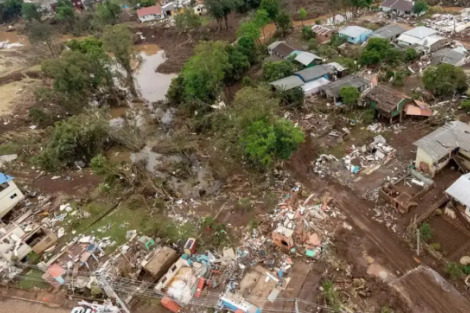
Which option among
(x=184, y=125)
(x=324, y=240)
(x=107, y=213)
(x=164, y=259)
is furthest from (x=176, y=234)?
(x=184, y=125)

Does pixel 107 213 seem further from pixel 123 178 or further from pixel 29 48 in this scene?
pixel 29 48

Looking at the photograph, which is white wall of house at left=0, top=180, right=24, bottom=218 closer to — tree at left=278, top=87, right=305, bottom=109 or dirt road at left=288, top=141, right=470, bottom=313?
dirt road at left=288, top=141, right=470, bottom=313

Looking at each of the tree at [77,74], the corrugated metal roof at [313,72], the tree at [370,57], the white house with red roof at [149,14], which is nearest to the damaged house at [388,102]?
the corrugated metal roof at [313,72]

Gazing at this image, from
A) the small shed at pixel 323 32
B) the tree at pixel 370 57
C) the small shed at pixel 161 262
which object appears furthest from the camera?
the small shed at pixel 323 32

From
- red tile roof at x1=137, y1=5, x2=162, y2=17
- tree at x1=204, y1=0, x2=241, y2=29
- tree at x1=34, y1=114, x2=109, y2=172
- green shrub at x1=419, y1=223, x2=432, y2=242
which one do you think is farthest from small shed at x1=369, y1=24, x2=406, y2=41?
red tile roof at x1=137, y1=5, x2=162, y2=17

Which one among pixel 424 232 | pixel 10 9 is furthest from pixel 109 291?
pixel 10 9

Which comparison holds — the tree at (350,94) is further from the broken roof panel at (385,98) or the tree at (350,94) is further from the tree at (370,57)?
the tree at (370,57)

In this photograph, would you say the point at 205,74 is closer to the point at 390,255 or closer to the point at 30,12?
the point at 390,255
